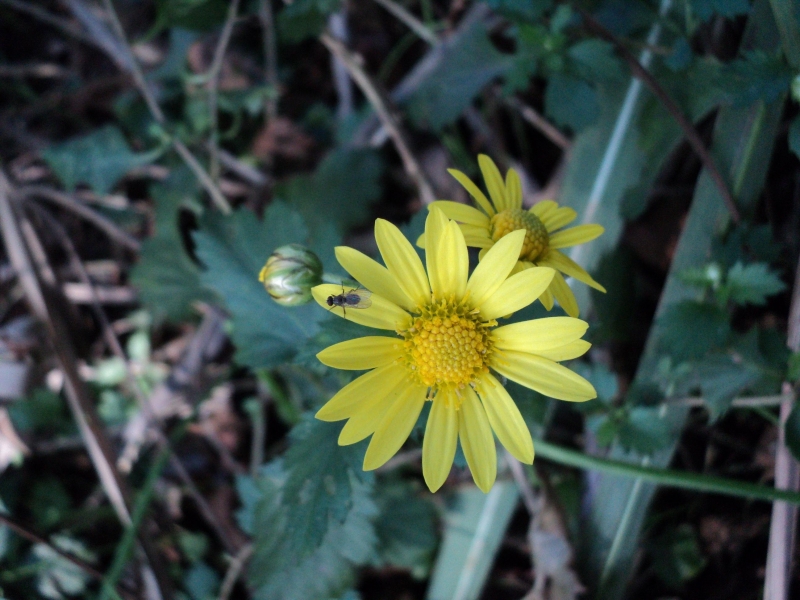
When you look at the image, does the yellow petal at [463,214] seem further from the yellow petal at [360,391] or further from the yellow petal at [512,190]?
the yellow petal at [360,391]

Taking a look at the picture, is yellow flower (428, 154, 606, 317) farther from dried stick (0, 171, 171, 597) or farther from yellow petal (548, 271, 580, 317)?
dried stick (0, 171, 171, 597)

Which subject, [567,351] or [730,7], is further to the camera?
[730,7]

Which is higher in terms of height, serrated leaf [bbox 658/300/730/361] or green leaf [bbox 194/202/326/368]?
serrated leaf [bbox 658/300/730/361]

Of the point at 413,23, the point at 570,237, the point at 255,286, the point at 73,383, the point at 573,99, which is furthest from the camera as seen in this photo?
the point at 413,23

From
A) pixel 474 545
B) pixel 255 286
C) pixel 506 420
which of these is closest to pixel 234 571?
pixel 474 545

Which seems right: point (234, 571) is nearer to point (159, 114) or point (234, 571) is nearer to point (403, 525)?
point (403, 525)

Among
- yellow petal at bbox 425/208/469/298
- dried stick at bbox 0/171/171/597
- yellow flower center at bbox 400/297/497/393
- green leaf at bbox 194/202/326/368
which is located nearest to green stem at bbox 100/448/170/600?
dried stick at bbox 0/171/171/597

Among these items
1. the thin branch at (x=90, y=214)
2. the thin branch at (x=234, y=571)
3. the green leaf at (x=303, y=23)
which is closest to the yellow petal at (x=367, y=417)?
the thin branch at (x=234, y=571)
